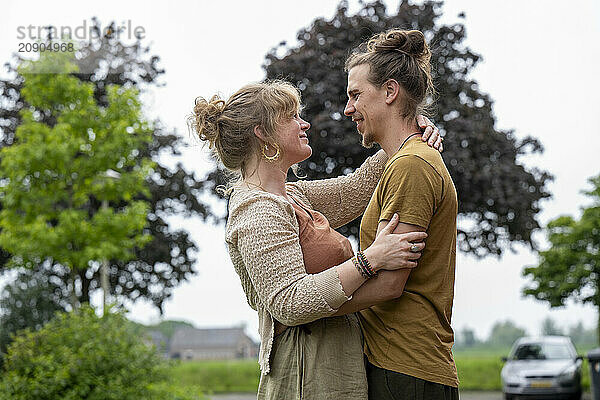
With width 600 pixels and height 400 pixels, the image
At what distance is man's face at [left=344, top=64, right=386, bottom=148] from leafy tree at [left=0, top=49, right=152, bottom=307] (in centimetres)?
821

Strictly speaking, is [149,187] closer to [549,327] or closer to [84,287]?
[84,287]

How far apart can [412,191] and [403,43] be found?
1.72 feet

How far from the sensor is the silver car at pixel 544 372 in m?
12.8

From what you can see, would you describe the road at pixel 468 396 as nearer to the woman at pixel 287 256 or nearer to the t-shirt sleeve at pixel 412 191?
the woman at pixel 287 256

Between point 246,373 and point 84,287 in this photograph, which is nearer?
point 84,287

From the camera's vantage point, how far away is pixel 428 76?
242 cm

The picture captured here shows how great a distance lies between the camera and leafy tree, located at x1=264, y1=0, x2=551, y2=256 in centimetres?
755

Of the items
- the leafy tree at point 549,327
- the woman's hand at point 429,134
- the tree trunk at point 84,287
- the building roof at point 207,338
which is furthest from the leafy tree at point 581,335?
the woman's hand at point 429,134

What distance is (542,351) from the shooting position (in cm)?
1367

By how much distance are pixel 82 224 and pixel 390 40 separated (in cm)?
864

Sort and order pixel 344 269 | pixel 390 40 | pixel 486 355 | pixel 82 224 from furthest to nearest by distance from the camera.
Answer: pixel 486 355
pixel 82 224
pixel 390 40
pixel 344 269

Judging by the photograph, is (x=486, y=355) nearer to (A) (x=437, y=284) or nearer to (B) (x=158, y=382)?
(B) (x=158, y=382)

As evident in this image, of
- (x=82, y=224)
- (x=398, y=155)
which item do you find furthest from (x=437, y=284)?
(x=82, y=224)

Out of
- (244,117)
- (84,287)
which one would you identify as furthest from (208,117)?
(84,287)
